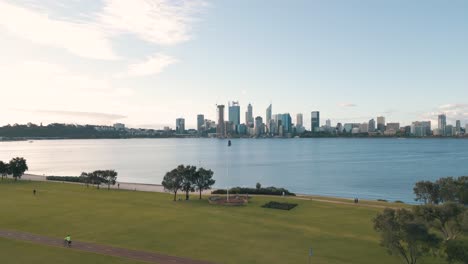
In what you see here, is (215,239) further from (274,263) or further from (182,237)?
(274,263)

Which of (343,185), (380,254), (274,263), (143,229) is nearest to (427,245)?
(380,254)

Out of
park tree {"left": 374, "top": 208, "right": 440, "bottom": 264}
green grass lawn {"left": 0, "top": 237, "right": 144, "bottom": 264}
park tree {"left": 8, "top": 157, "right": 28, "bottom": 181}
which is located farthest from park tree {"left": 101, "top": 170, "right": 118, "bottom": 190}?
park tree {"left": 374, "top": 208, "right": 440, "bottom": 264}

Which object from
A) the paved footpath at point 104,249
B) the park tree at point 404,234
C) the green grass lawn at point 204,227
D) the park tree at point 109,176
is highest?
the park tree at point 404,234

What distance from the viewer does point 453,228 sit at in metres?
33.3

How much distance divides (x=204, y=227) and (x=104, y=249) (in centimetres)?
1205

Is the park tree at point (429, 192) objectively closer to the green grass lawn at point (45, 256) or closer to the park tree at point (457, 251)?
the park tree at point (457, 251)

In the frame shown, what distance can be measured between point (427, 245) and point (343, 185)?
77.8m

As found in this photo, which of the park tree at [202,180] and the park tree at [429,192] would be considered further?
the park tree at [202,180]

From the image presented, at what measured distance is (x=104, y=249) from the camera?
35.1 m

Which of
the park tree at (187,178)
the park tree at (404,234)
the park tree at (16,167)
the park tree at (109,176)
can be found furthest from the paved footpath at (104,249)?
the park tree at (16,167)

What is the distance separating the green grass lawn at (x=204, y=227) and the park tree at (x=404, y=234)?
3767 mm

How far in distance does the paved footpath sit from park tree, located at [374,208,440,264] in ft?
48.4

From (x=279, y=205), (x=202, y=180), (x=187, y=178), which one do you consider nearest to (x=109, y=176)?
(x=187, y=178)

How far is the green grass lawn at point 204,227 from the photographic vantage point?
34.1 m
